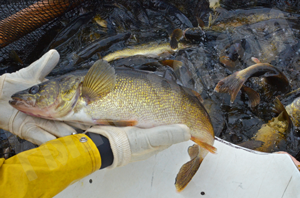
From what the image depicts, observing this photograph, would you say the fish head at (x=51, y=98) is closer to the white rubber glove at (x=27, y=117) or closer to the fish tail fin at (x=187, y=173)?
the white rubber glove at (x=27, y=117)

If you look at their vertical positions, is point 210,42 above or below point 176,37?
below

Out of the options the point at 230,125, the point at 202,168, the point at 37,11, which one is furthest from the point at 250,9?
the point at 37,11

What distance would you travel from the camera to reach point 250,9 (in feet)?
13.2

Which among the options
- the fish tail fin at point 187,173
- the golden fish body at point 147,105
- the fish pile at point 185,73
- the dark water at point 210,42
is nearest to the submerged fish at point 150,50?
the fish pile at point 185,73

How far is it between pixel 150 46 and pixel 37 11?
1.80 meters

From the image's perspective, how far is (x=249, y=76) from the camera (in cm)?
274

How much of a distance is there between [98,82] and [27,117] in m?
0.66

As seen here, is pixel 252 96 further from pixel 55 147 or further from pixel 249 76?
pixel 55 147

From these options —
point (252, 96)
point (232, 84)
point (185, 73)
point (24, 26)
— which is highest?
point (24, 26)

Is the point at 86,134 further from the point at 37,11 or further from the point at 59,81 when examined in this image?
the point at 37,11

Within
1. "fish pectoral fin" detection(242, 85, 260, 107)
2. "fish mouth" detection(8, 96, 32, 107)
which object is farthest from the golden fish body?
"fish pectoral fin" detection(242, 85, 260, 107)

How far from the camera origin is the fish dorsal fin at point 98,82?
5.13 ft

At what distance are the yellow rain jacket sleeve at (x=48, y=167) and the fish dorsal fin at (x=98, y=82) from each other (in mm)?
334

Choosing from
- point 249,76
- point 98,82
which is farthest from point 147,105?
point 249,76
